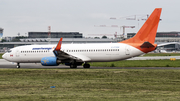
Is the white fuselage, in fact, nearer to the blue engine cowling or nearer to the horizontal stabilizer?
the horizontal stabilizer

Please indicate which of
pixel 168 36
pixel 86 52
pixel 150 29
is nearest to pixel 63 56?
pixel 86 52

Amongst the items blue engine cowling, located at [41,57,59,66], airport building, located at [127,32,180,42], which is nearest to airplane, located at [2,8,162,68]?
blue engine cowling, located at [41,57,59,66]

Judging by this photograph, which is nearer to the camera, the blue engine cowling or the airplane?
the airplane

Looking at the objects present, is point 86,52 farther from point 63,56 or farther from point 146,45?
point 146,45

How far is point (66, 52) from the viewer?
39.1 m

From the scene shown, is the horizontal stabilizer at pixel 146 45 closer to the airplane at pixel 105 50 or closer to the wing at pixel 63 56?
the airplane at pixel 105 50

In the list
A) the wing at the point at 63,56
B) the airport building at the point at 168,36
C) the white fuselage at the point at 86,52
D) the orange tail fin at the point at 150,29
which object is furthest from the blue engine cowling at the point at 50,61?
the airport building at the point at 168,36

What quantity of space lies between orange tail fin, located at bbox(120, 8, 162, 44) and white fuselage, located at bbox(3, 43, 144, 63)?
1820mm

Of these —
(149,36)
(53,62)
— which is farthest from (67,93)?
(149,36)

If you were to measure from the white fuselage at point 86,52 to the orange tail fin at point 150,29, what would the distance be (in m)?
1.82

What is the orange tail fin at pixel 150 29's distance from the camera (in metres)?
35.9

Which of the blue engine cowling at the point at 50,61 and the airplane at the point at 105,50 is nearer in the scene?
the airplane at the point at 105,50

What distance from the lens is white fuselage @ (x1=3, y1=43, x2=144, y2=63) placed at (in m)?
36.5

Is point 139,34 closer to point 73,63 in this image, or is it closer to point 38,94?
point 73,63
